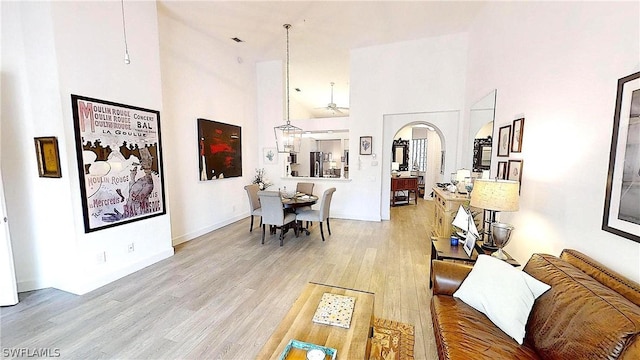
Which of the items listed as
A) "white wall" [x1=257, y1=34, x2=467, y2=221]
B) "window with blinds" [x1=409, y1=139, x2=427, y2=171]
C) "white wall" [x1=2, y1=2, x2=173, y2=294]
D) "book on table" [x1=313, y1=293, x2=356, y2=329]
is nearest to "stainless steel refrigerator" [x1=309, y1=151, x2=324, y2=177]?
"window with blinds" [x1=409, y1=139, x2=427, y2=171]

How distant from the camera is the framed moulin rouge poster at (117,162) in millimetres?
2764

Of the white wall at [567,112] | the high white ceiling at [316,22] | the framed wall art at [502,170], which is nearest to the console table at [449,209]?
Result: the framed wall art at [502,170]

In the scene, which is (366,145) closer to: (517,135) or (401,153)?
(517,135)

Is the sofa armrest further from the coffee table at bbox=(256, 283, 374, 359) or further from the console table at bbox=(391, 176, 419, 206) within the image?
the console table at bbox=(391, 176, 419, 206)

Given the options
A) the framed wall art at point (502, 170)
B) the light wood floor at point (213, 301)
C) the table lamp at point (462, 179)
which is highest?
the framed wall art at point (502, 170)

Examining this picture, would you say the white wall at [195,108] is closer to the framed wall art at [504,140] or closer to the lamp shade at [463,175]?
the lamp shade at [463,175]

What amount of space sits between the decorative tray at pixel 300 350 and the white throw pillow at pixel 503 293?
107 centimetres

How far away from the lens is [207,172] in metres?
4.89

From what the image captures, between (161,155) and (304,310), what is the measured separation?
312 centimetres

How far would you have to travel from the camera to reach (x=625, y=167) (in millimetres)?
1441

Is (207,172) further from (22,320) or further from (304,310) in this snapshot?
(304,310)

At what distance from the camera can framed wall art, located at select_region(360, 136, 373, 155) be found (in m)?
5.72

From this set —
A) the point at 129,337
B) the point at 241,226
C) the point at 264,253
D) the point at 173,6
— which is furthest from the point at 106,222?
the point at 173,6

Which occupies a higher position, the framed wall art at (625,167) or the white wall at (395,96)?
the white wall at (395,96)
